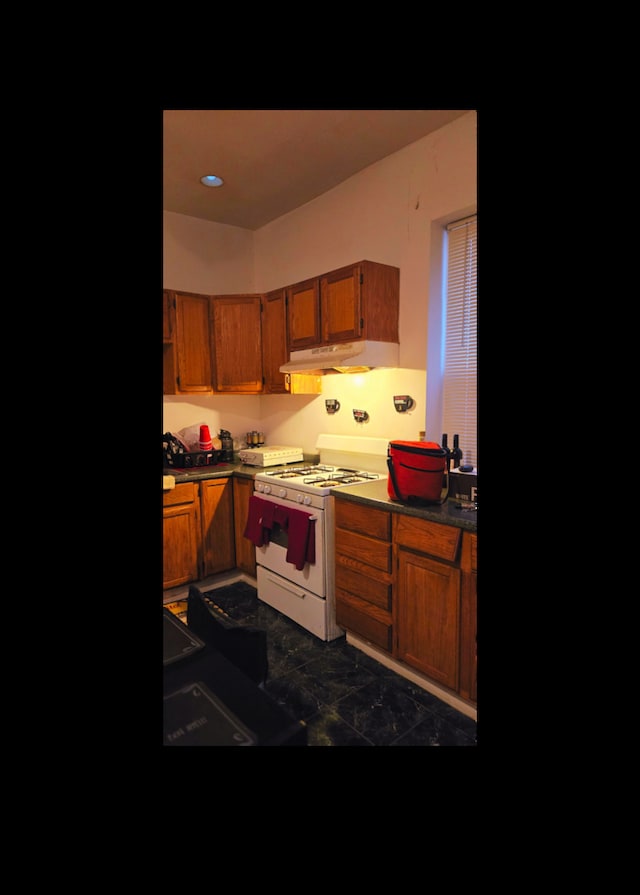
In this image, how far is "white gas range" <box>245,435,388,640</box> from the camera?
247 cm

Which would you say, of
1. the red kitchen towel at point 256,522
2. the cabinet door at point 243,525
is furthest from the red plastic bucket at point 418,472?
the cabinet door at point 243,525

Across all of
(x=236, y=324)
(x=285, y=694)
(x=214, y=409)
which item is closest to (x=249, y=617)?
(x=285, y=694)

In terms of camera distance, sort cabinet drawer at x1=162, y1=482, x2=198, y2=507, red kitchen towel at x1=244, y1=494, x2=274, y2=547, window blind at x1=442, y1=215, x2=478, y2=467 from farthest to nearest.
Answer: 1. cabinet drawer at x1=162, y1=482, x2=198, y2=507
2. red kitchen towel at x1=244, y1=494, x2=274, y2=547
3. window blind at x1=442, y1=215, x2=478, y2=467

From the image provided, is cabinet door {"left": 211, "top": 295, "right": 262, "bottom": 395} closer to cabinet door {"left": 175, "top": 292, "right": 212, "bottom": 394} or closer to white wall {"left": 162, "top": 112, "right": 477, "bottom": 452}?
cabinet door {"left": 175, "top": 292, "right": 212, "bottom": 394}

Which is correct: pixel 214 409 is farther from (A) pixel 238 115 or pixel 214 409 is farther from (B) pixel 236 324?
(A) pixel 238 115

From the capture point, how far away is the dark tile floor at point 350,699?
1778 millimetres

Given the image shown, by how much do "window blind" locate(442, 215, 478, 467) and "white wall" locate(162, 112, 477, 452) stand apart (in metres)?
0.10

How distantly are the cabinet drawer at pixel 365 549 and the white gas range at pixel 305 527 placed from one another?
98mm

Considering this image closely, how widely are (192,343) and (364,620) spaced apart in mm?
2339

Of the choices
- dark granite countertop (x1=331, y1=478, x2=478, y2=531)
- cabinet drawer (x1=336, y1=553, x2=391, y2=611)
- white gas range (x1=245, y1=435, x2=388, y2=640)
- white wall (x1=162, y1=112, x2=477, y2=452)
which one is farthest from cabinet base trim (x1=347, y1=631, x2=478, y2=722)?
white wall (x1=162, y1=112, x2=477, y2=452)

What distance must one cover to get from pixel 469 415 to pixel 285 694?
1687 millimetres

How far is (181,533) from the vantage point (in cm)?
303

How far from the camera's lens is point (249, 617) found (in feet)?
9.24

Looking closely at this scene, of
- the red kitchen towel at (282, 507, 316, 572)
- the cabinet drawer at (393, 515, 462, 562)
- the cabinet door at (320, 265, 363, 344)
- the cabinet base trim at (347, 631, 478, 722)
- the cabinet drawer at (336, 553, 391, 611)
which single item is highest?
the cabinet door at (320, 265, 363, 344)
